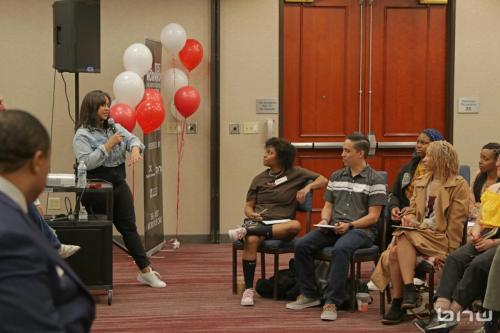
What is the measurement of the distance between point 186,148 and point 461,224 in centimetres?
355

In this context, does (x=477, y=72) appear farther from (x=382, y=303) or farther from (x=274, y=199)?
(x=382, y=303)

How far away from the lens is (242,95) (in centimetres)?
806

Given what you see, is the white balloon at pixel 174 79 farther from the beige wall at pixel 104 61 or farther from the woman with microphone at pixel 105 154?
the woman with microphone at pixel 105 154

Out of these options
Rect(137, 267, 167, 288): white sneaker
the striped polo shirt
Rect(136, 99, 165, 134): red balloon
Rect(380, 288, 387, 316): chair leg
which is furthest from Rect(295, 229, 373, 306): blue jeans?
Rect(136, 99, 165, 134): red balloon

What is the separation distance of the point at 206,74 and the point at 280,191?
8.10 ft

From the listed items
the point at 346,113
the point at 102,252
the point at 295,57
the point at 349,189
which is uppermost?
the point at 295,57

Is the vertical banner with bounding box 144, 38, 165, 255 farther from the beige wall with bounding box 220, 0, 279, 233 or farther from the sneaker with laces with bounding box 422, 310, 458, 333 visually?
the sneaker with laces with bounding box 422, 310, 458, 333

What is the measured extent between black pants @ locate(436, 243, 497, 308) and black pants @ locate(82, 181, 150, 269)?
227cm

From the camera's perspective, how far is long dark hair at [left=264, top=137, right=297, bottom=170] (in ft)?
19.5

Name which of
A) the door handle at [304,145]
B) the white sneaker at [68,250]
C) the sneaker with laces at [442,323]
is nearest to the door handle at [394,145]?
the door handle at [304,145]

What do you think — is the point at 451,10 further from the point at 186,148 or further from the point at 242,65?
the point at 186,148

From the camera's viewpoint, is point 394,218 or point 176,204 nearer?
point 394,218

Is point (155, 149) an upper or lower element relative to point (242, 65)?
lower

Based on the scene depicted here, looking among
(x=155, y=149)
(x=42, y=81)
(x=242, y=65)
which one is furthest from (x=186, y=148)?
(x=42, y=81)
